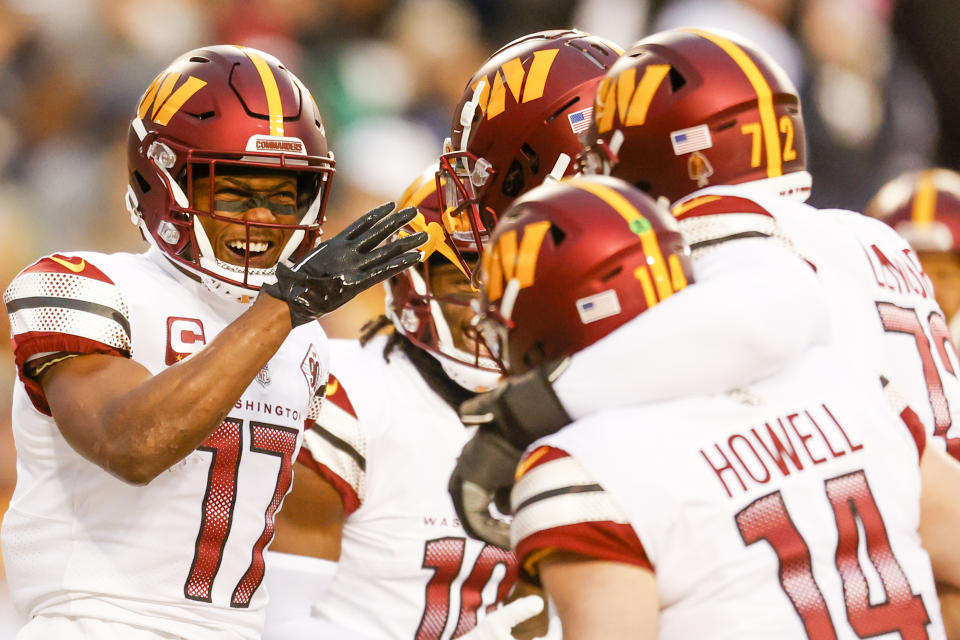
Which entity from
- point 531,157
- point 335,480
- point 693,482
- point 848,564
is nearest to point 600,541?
point 693,482

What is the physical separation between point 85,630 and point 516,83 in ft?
5.06

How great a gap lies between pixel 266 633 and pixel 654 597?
184 centimetres

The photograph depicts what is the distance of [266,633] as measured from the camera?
10.8ft

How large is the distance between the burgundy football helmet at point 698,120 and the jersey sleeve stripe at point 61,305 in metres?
1.06

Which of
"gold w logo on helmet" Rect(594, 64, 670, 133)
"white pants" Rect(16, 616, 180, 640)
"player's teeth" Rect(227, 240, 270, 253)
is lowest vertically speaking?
"white pants" Rect(16, 616, 180, 640)

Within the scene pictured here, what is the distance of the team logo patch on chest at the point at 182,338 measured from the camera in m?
2.64

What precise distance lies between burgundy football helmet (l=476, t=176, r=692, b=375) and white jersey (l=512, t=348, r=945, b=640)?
16cm

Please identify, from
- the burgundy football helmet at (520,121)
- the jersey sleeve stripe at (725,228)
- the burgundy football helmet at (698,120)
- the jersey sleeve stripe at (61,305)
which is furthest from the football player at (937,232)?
the jersey sleeve stripe at (61,305)

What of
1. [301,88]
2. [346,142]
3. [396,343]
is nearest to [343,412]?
[396,343]

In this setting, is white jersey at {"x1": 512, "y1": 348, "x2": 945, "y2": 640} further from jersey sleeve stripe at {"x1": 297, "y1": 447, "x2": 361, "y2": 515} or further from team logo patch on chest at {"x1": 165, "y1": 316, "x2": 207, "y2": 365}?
jersey sleeve stripe at {"x1": 297, "y1": 447, "x2": 361, "y2": 515}

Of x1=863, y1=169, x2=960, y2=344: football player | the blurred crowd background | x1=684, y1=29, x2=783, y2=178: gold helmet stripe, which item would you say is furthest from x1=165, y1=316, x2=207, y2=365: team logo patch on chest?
the blurred crowd background

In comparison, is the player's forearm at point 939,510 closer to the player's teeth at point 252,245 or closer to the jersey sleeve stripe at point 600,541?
the jersey sleeve stripe at point 600,541

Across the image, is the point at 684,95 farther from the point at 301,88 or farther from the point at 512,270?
the point at 301,88

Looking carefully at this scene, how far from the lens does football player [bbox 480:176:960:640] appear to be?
1703 millimetres
